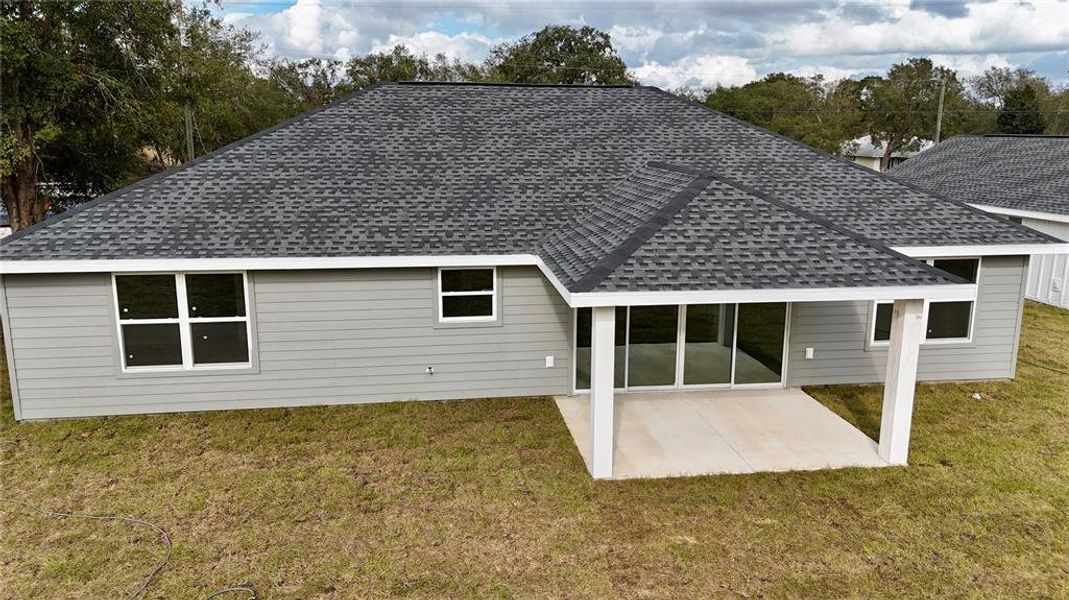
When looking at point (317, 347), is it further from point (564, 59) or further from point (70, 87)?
point (564, 59)

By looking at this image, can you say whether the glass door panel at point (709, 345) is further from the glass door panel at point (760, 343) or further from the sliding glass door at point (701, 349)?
the glass door panel at point (760, 343)

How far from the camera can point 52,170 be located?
60.4 ft

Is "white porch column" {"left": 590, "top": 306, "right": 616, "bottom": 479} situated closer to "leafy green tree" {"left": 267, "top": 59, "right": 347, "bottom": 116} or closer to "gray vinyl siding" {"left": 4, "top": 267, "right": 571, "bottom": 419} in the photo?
"gray vinyl siding" {"left": 4, "top": 267, "right": 571, "bottom": 419}

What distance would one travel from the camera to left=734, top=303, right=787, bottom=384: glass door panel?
1089cm

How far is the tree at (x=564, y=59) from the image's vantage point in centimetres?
5478

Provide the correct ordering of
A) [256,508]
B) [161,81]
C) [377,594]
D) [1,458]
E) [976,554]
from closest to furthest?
1. [377,594]
2. [976,554]
3. [256,508]
4. [1,458]
5. [161,81]

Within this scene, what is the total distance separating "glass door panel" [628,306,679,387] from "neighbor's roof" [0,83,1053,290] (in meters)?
1.68

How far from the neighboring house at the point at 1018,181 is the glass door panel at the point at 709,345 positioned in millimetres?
8231

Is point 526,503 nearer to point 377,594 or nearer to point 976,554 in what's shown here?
point 377,594

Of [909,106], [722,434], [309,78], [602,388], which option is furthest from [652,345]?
[909,106]

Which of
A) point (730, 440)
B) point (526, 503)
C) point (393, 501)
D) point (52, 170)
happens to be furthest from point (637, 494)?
point (52, 170)

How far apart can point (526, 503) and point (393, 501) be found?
4.76ft

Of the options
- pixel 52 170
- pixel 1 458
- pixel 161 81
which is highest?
pixel 161 81

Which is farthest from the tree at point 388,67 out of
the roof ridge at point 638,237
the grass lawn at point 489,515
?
the grass lawn at point 489,515
